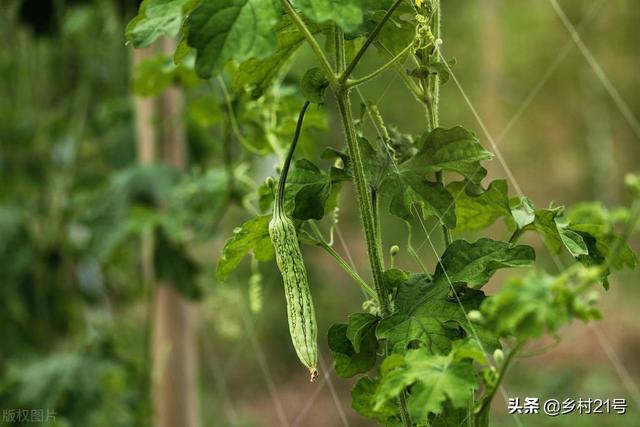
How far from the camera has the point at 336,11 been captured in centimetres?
58

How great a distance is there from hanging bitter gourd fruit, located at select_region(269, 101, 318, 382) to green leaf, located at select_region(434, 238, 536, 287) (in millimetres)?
108

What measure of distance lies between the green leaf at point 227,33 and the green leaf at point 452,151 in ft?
0.59

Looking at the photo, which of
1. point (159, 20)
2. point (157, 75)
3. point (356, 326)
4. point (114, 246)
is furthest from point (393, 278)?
point (114, 246)

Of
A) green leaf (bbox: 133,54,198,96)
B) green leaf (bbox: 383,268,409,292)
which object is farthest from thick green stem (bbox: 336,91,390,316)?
green leaf (bbox: 133,54,198,96)

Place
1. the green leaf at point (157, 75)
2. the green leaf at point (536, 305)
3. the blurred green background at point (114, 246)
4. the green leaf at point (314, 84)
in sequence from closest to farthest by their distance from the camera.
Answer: the green leaf at point (536, 305) → the green leaf at point (314, 84) → the green leaf at point (157, 75) → the blurred green background at point (114, 246)

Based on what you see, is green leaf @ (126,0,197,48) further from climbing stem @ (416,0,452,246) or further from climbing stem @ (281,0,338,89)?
climbing stem @ (416,0,452,246)

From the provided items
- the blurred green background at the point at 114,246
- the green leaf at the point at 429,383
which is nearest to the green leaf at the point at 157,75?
the blurred green background at the point at 114,246

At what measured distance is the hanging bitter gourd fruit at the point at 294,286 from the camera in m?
0.66

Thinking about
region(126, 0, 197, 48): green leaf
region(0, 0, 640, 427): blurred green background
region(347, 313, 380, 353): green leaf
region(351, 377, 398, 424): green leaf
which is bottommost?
region(0, 0, 640, 427): blurred green background

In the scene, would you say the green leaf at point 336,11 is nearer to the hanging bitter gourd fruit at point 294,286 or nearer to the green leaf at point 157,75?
the hanging bitter gourd fruit at point 294,286

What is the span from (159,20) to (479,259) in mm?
299

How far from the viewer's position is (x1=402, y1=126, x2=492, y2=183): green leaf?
692 millimetres

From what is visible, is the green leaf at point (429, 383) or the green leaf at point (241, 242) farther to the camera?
the green leaf at point (241, 242)

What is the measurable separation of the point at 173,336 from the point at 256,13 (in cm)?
122
